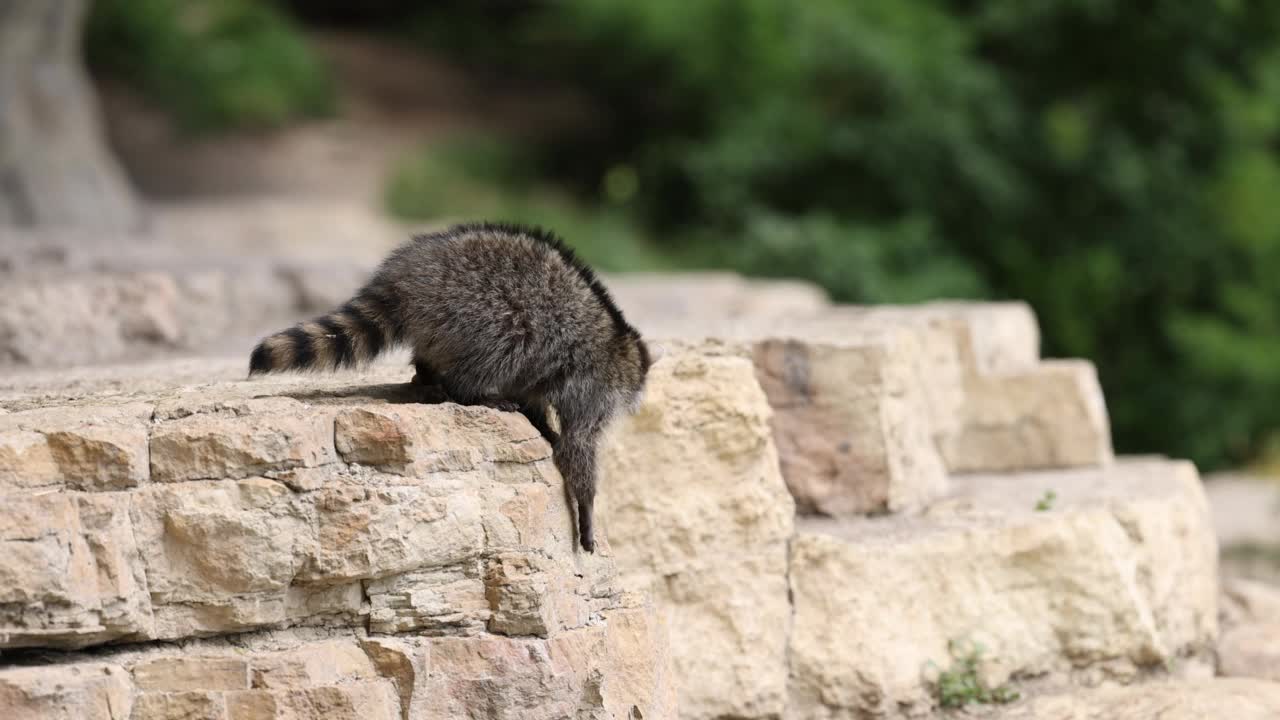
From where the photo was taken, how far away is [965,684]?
5.21m

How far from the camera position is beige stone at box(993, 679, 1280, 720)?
196 inches

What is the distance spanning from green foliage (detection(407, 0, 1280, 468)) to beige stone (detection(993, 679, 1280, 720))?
6851mm

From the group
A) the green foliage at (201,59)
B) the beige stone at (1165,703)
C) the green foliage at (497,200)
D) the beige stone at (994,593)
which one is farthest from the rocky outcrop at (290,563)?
the green foliage at (201,59)

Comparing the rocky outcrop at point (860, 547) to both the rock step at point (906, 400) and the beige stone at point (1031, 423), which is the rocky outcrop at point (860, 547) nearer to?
the rock step at point (906, 400)

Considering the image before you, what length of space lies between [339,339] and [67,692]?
43.5 inches

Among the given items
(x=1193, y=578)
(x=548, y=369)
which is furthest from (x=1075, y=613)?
(x=548, y=369)

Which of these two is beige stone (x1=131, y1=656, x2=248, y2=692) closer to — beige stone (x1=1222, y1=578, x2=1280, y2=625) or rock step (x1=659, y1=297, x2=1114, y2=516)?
rock step (x1=659, y1=297, x2=1114, y2=516)

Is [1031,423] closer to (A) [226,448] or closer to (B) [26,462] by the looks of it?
(A) [226,448]

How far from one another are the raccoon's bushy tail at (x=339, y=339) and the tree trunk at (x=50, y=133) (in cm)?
769

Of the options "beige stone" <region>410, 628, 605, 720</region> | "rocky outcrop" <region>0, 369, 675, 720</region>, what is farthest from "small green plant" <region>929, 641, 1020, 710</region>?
"beige stone" <region>410, 628, 605, 720</region>

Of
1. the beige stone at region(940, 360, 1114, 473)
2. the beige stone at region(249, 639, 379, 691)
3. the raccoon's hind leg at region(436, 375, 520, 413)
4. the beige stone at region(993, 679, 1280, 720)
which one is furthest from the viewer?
the beige stone at region(940, 360, 1114, 473)

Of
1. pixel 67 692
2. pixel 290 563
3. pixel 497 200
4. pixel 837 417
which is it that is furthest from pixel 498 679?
pixel 497 200

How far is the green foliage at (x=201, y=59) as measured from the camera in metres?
15.5

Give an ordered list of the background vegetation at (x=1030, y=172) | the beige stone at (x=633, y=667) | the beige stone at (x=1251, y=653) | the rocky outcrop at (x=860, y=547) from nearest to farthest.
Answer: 1. the beige stone at (x=633, y=667)
2. the rocky outcrop at (x=860, y=547)
3. the beige stone at (x=1251, y=653)
4. the background vegetation at (x=1030, y=172)
